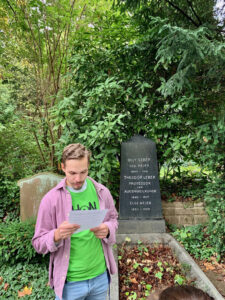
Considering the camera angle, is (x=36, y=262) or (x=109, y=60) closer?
(x=36, y=262)

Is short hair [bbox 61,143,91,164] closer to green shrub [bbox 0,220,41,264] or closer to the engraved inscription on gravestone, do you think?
green shrub [bbox 0,220,41,264]

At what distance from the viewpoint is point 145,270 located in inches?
114

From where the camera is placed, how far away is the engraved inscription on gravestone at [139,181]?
4.08 metres

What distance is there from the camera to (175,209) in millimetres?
4320

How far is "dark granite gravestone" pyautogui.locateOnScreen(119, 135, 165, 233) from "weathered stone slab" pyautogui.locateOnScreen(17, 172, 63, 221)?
1.33 m

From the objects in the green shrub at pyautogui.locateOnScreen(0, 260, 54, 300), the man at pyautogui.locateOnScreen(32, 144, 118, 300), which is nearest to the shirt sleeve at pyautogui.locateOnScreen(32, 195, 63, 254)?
the man at pyautogui.locateOnScreen(32, 144, 118, 300)

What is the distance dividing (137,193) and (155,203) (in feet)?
1.29

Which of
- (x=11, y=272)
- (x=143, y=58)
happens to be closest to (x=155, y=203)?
(x=11, y=272)

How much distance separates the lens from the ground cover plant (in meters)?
2.61

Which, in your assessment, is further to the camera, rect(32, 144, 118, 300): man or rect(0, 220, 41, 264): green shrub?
rect(0, 220, 41, 264): green shrub

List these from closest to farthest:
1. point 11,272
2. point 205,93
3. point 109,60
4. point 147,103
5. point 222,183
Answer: point 11,272, point 222,183, point 205,93, point 147,103, point 109,60

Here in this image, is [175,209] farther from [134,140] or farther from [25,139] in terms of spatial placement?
[25,139]

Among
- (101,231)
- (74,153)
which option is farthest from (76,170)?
(101,231)

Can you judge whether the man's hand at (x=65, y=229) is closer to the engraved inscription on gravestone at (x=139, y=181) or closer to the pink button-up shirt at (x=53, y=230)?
the pink button-up shirt at (x=53, y=230)
